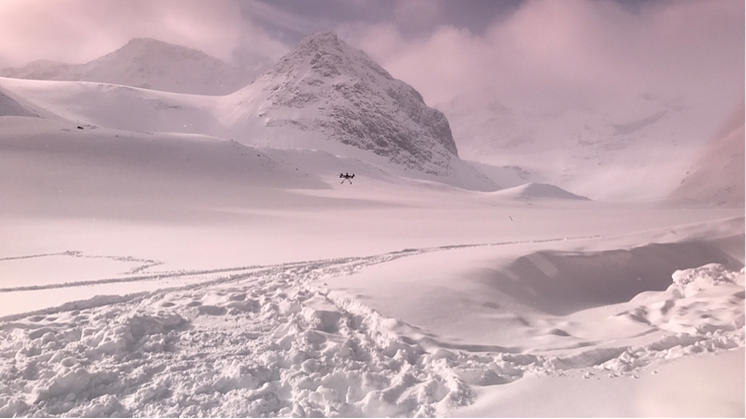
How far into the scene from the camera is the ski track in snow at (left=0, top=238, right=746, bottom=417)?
394 centimetres

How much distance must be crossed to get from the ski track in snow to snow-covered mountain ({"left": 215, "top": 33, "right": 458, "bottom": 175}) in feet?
257

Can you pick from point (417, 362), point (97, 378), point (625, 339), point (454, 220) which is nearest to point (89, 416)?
point (97, 378)

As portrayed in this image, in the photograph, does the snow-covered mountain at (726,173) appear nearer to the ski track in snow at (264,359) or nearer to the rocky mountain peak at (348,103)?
the ski track in snow at (264,359)

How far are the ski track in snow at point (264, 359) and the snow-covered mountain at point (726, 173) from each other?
34.5m

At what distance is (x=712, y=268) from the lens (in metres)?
7.24

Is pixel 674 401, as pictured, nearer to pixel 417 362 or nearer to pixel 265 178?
pixel 417 362

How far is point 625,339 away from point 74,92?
3967 inches

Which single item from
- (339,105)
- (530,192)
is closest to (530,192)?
(530,192)

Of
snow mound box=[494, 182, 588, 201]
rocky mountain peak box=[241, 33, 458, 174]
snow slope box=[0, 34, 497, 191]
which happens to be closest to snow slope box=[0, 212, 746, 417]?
snow mound box=[494, 182, 588, 201]

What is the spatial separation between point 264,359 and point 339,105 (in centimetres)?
8879

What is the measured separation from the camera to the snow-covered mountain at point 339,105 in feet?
282

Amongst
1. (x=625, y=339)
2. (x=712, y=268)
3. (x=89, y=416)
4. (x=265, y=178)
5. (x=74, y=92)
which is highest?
(x=74, y=92)

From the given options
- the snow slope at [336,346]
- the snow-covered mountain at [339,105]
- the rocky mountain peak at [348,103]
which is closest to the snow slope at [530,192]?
the snow slope at [336,346]

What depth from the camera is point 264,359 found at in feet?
15.0
